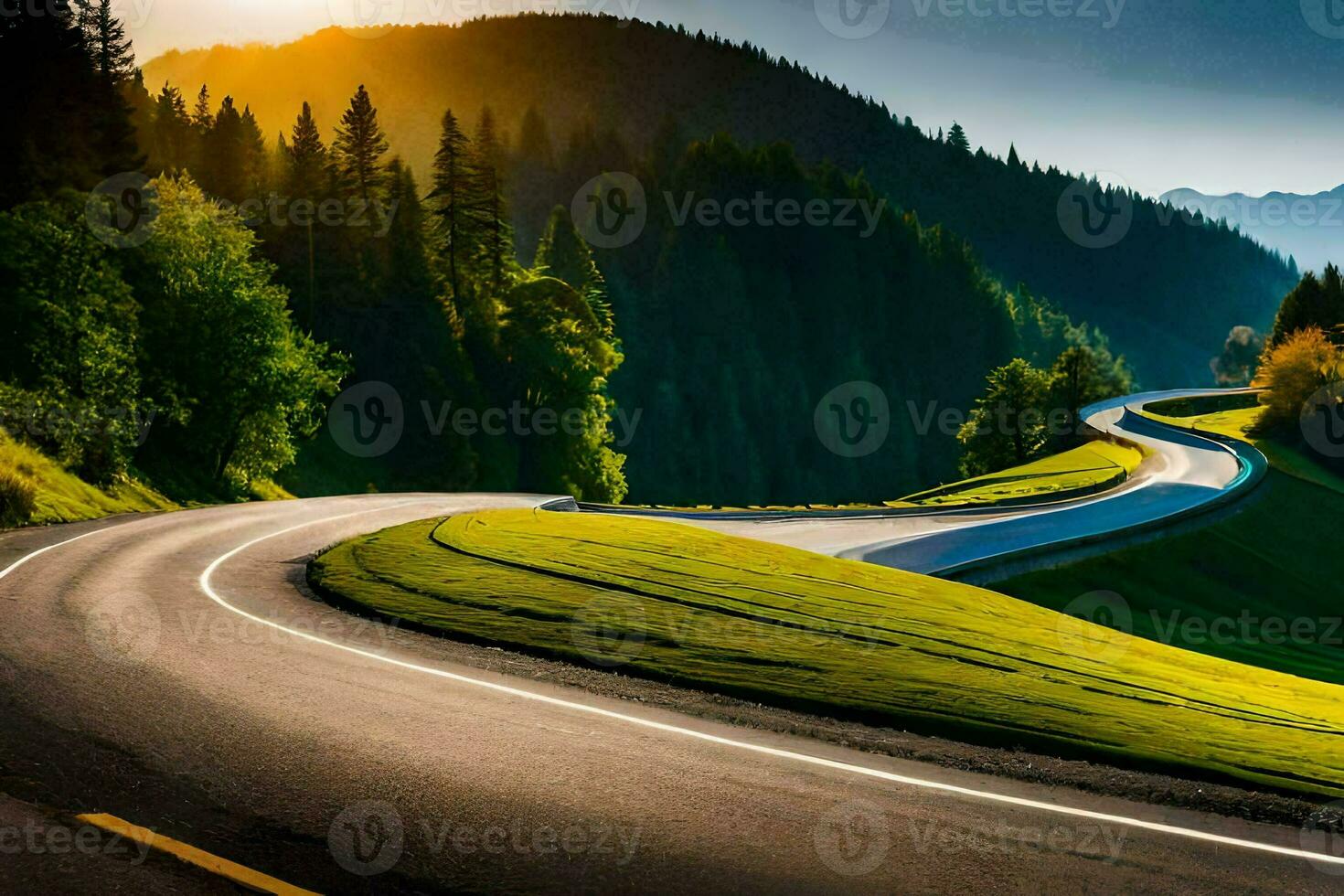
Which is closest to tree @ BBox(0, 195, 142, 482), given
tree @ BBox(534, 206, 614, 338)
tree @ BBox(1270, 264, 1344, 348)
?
tree @ BBox(534, 206, 614, 338)

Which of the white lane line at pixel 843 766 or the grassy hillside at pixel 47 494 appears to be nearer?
the white lane line at pixel 843 766

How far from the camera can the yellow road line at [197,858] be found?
5.86m

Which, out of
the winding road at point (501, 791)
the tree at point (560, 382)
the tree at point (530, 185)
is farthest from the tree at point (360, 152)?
the tree at point (530, 185)

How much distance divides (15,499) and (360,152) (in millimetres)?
57125

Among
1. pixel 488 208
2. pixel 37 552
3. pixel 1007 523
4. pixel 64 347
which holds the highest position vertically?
pixel 488 208

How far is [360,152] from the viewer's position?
242 ft

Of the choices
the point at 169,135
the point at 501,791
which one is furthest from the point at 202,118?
the point at 501,791

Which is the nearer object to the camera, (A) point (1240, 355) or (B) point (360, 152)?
(B) point (360, 152)

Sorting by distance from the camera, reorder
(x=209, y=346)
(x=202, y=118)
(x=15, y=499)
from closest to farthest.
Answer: (x=15, y=499) < (x=209, y=346) < (x=202, y=118)

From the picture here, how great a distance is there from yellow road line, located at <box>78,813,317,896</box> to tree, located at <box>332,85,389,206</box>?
236ft

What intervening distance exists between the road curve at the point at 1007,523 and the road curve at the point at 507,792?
19448 mm

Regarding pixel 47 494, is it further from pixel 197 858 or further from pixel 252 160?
pixel 252 160

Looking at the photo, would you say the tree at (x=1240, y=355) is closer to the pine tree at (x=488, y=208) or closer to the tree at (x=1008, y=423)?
the tree at (x=1008, y=423)

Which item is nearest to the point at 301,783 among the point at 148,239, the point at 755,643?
the point at 755,643
